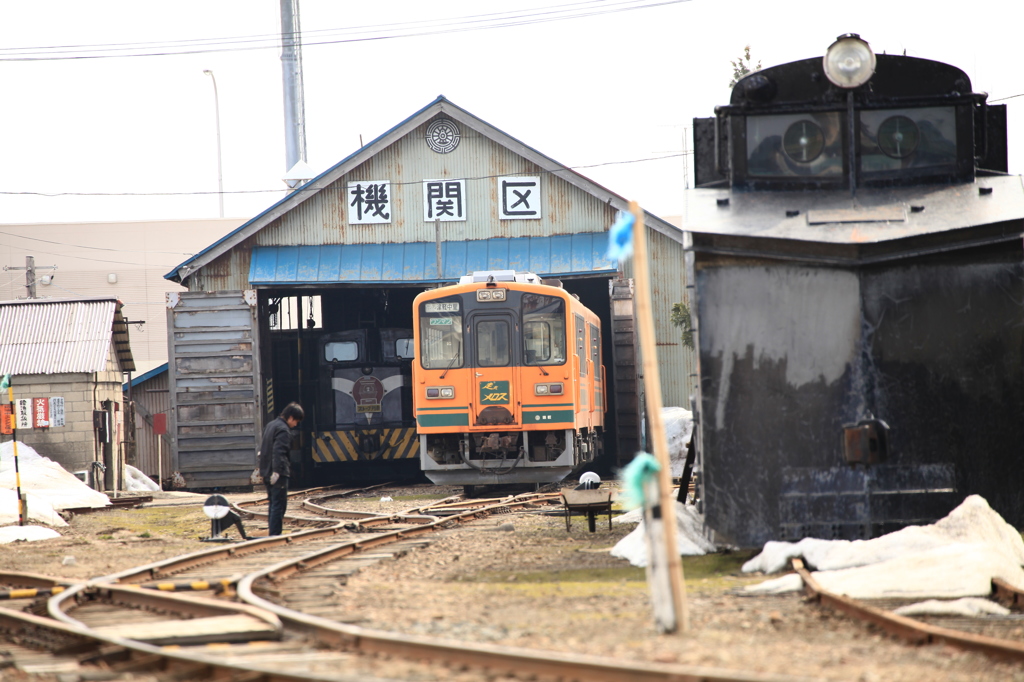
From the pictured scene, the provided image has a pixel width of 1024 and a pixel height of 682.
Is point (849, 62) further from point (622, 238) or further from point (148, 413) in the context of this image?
point (148, 413)

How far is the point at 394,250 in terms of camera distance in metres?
23.3

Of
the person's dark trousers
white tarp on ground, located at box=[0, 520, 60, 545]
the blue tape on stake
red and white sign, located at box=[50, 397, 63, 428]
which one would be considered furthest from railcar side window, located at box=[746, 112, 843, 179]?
red and white sign, located at box=[50, 397, 63, 428]

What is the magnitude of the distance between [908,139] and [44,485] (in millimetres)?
14815

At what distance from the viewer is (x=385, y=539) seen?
36.1ft

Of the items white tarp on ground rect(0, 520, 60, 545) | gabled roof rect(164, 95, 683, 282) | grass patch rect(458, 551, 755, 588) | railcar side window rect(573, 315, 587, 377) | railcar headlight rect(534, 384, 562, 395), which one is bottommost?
white tarp on ground rect(0, 520, 60, 545)

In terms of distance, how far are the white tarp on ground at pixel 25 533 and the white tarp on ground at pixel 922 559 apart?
8505 millimetres

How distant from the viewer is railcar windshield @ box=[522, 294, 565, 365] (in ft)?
53.9

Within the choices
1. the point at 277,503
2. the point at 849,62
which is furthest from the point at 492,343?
the point at 849,62

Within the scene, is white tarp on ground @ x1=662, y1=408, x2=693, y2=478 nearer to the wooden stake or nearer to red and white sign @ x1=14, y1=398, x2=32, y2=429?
red and white sign @ x1=14, y1=398, x2=32, y2=429

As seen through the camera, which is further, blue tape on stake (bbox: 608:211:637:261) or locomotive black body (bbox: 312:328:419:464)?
locomotive black body (bbox: 312:328:419:464)

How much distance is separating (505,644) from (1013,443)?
477 centimetres

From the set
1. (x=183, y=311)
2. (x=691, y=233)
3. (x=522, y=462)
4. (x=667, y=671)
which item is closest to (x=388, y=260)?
(x=183, y=311)

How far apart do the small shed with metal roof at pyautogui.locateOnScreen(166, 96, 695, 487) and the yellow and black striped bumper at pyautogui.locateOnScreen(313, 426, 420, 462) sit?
8.2 inches

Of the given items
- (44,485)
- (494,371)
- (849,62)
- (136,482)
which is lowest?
(136,482)
